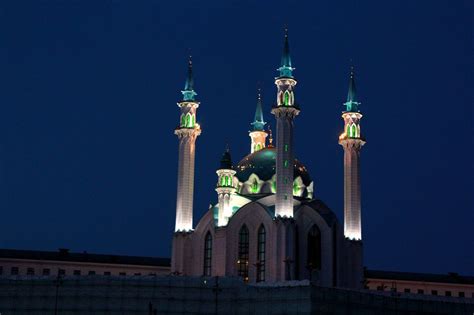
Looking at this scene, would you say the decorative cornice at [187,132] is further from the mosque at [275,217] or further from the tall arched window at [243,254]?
the tall arched window at [243,254]

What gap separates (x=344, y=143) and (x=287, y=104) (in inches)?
385

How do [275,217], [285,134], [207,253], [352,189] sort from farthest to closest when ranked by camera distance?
[352,189] → [207,253] → [285,134] → [275,217]

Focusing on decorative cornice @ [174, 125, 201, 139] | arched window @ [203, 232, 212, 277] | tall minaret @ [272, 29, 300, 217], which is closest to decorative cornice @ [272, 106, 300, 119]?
tall minaret @ [272, 29, 300, 217]

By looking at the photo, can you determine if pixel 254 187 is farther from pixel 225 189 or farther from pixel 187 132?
pixel 187 132

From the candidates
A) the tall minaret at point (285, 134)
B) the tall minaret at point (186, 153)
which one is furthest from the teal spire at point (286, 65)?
the tall minaret at point (186, 153)

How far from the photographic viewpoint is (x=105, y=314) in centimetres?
7650

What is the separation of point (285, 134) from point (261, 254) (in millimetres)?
11785

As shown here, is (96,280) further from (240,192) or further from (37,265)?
(37,265)

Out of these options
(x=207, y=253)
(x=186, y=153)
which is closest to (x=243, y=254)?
(x=207, y=253)

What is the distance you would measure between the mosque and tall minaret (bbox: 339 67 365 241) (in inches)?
4.0

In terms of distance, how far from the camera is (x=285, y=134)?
91375 mm

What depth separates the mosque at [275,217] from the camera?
89.6 m

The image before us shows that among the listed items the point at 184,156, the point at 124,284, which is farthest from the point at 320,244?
the point at 124,284

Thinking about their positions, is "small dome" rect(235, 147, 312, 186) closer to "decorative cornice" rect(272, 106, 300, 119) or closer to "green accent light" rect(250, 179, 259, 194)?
"green accent light" rect(250, 179, 259, 194)
